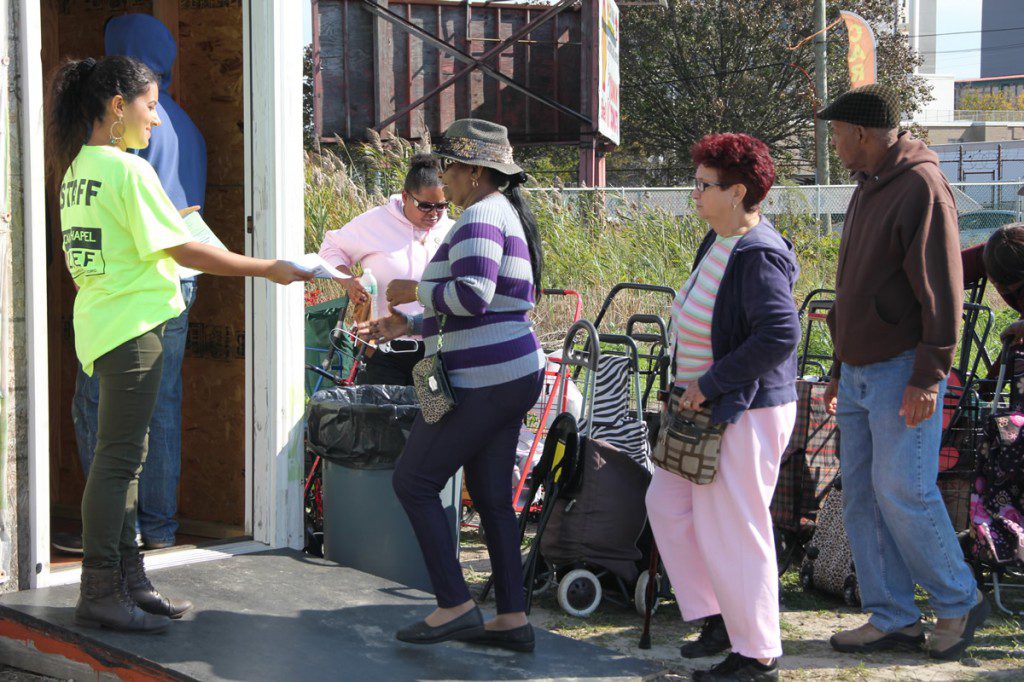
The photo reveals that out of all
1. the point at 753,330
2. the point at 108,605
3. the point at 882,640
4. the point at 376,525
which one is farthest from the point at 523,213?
the point at 882,640

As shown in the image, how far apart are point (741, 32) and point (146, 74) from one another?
2748 centimetres

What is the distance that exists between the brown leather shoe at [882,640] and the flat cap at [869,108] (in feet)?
6.35

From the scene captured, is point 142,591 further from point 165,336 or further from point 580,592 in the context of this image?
point 580,592

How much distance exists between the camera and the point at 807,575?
5.29 meters

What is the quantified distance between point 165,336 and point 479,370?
5.62 feet

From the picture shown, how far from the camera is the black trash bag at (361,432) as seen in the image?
16.0 ft

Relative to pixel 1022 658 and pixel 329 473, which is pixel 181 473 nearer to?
pixel 329 473

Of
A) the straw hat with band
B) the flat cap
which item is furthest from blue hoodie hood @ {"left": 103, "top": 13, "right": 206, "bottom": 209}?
the flat cap

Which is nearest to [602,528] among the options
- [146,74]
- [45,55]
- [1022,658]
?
[1022,658]

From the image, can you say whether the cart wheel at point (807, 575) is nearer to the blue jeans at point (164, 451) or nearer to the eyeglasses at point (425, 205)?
the eyeglasses at point (425, 205)

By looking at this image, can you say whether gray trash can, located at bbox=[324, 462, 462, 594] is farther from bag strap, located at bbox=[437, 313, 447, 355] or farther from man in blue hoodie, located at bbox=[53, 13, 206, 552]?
bag strap, located at bbox=[437, 313, 447, 355]

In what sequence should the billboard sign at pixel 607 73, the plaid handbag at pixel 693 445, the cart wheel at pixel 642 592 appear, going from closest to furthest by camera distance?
the plaid handbag at pixel 693 445, the cart wheel at pixel 642 592, the billboard sign at pixel 607 73

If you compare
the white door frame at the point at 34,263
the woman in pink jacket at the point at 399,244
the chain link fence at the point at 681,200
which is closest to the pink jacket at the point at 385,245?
the woman in pink jacket at the point at 399,244

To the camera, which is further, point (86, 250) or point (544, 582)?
point (544, 582)
